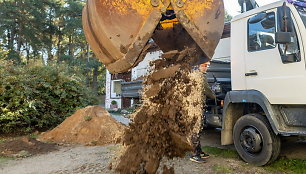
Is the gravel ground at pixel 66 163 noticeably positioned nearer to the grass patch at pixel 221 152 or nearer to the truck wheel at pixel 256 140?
the grass patch at pixel 221 152

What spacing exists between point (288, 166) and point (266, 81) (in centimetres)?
140

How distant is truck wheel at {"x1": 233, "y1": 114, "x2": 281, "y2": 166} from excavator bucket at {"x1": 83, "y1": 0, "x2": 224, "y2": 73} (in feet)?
6.52

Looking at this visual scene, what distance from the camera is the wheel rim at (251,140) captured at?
444cm

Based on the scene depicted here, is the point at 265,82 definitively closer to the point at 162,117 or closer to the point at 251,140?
the point at 251,140

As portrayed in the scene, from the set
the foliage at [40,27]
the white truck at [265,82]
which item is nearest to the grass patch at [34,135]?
the white truck at [265,82]

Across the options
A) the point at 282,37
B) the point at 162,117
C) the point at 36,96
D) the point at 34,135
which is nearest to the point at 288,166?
the point at 282,37

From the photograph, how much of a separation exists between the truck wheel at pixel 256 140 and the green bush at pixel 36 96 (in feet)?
18.0

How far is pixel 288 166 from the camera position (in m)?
4.53

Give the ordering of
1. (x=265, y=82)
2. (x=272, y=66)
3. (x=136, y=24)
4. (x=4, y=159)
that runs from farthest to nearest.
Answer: (x=4, y=159) → (x=265, y=82) → (x=272, y=66) → (x=136, y=24)

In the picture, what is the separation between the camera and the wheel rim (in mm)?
4441

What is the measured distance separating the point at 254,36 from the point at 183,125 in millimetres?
2281

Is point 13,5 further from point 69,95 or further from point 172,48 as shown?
point 172,48

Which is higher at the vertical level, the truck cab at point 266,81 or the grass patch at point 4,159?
the truck cab at point 266,81

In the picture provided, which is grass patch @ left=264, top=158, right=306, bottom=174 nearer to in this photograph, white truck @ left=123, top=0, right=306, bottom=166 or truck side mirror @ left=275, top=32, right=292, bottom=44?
white truck @ left=123, top=0, right=306, bottom=166
